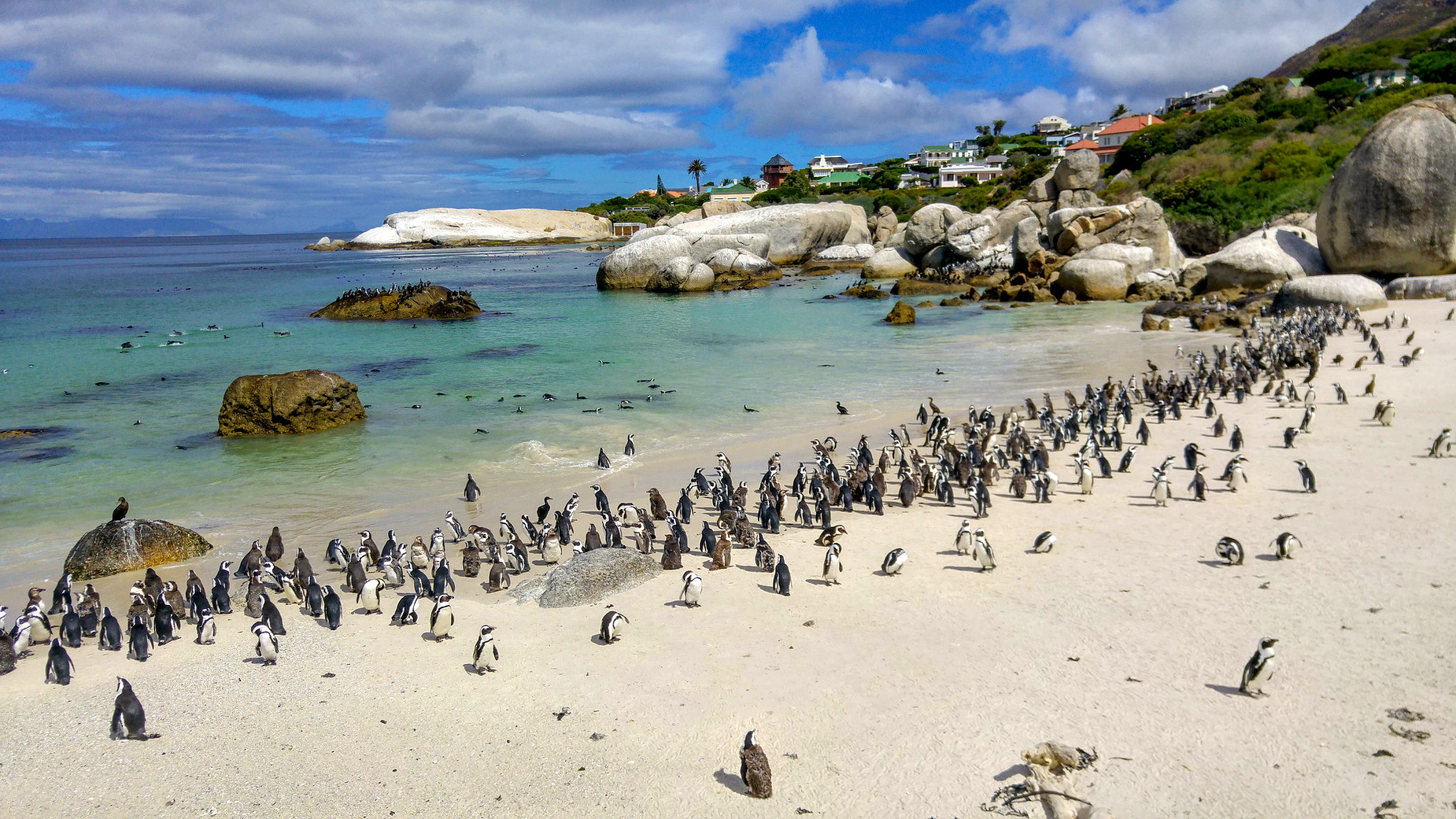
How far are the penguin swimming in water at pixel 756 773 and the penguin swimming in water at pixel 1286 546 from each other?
602 centimetres

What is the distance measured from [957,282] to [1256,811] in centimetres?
3784

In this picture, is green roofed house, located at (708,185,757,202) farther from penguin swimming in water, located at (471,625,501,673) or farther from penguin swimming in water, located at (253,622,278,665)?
penguin swimming in water, located at (471,625,501,673)

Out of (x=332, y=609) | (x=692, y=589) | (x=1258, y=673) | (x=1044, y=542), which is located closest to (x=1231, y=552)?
(x=1044, y=542)

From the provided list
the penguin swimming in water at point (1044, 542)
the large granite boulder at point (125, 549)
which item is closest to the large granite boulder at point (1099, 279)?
the penguin swimming in water at point (1044, 542)

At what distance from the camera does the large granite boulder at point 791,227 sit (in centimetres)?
5278

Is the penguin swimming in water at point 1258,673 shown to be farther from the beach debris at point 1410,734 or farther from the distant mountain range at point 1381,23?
the distant mountain range at point 1381,23

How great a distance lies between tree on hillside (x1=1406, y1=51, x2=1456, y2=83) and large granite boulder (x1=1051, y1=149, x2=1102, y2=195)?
84.7ft

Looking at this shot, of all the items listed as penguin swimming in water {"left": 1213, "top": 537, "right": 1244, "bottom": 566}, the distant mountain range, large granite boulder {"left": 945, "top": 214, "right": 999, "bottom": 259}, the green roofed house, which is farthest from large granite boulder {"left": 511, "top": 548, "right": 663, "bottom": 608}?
the distant mountain range

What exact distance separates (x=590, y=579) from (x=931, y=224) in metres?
39.3

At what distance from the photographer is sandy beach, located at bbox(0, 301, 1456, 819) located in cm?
557

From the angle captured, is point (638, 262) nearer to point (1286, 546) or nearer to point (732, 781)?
point (1286, 546)

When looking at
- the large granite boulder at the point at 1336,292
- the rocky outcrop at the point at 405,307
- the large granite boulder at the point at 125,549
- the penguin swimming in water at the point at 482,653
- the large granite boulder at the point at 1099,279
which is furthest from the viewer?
the rocky outcrop at the point at 405,307

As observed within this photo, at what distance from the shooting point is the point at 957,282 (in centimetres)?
4125

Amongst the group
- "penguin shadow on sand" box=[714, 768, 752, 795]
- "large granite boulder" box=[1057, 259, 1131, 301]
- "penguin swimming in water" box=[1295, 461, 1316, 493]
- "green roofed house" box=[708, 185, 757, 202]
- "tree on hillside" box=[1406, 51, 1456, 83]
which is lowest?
"penguin shadow on sand" box=[714, 768, 752, 795]
